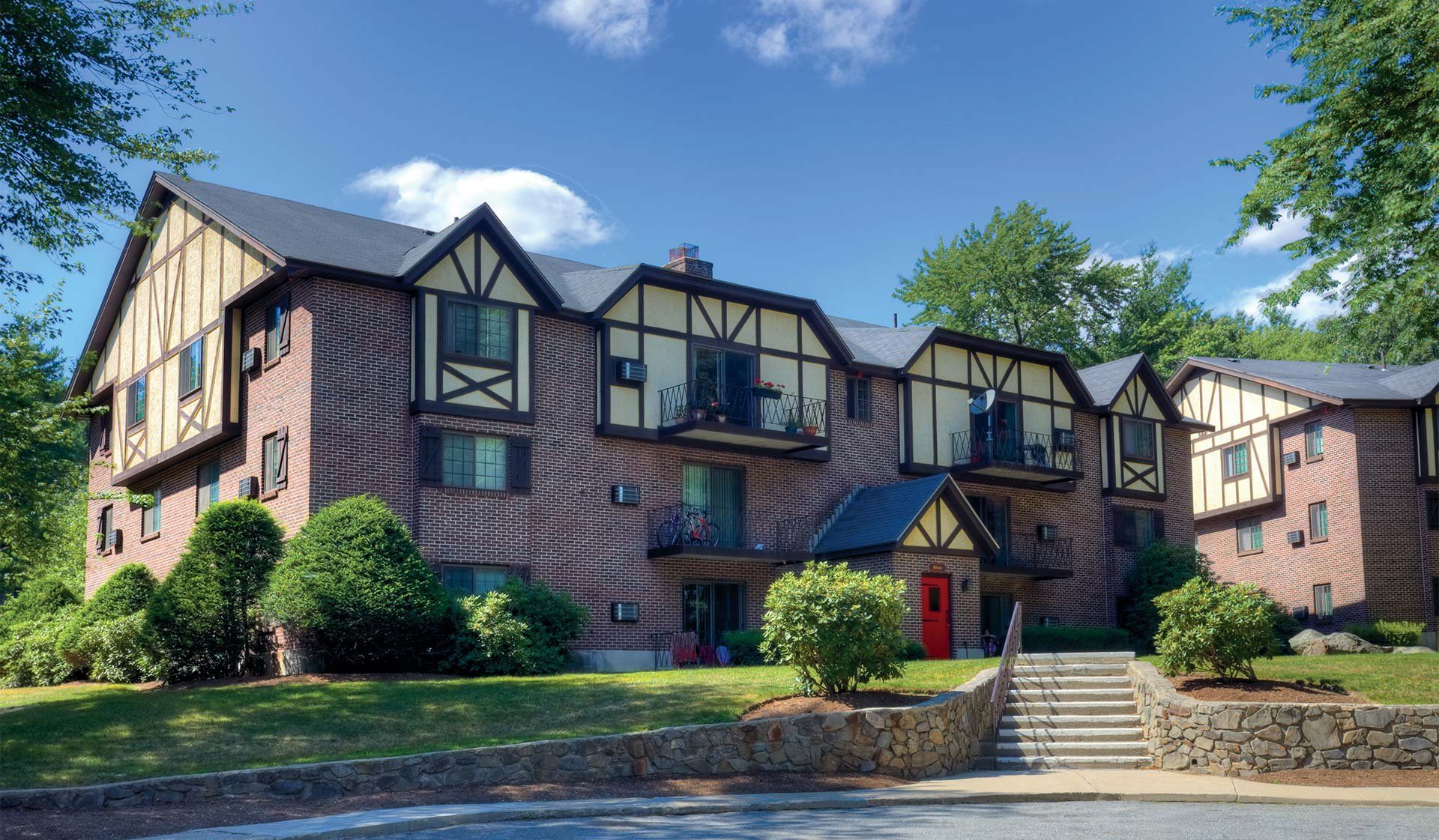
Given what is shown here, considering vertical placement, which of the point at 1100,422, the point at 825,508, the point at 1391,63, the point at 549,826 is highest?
the point at 1391,63

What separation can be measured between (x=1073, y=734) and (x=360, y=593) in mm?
11452

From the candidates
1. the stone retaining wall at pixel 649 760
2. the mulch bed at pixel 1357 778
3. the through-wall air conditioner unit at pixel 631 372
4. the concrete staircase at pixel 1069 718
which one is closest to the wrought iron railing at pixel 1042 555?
the through-wall air conditioner unit at pixel 631 372

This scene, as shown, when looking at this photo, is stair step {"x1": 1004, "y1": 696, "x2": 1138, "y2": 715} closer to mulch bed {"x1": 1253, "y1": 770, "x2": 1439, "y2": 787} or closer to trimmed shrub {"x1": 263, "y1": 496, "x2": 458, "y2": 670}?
mulch bed {"x1": 1253, "y1": 770, "x2": 1439, "y2": 787}

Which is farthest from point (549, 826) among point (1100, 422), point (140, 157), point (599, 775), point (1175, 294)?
point (1175, 294)

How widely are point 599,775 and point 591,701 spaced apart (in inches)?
104

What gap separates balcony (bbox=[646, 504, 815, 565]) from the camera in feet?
94.2

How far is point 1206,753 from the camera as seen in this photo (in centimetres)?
1788

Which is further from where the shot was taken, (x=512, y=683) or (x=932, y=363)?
(x=932, y=363)

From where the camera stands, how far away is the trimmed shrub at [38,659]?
27484 millimetres

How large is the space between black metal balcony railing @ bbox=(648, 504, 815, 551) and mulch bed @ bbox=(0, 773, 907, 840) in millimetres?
11832

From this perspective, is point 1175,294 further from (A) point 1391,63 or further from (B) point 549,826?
(B) point 549,826

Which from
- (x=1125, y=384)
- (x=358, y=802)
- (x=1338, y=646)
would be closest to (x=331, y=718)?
(x=358, y=802)

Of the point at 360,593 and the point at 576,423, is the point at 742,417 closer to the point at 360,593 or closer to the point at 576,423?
the point at 576,423

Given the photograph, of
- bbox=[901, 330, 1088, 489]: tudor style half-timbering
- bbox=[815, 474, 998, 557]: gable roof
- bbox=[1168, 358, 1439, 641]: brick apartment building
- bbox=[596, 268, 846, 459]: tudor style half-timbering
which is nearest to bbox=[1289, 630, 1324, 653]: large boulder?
bbox=[901, 330, 1088, 489]: tudor style half-timbering
